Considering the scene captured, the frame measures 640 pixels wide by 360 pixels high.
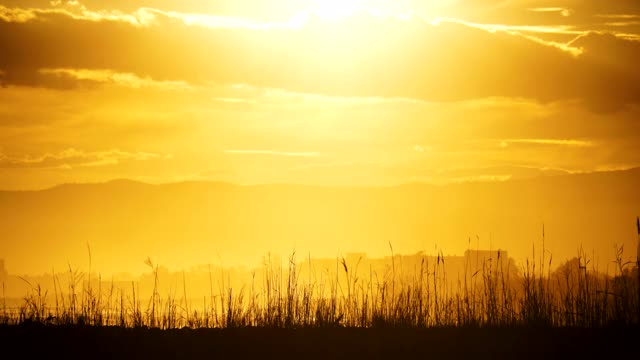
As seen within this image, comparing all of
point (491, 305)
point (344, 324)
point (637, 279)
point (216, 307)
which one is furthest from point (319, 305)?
point (637, 279)

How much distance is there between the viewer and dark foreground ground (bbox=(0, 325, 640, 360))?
11234 millimetres

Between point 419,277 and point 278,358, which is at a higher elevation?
point 419,277

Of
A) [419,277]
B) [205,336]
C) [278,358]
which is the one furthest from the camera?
[419,277]

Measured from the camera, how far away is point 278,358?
11109 mm

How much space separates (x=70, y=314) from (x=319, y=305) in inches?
137

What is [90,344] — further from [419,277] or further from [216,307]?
[419,277]

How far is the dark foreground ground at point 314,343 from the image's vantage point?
442 inches

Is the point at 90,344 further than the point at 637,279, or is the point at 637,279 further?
the point at 637,279

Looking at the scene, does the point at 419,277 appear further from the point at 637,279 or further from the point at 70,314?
the point at 70,314

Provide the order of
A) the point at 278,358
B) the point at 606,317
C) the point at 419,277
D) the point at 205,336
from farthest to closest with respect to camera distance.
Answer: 1. the point at 419,277
2. the point at 606,317
3. the point at 205,336
4. the point at 278,358

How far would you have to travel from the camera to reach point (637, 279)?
12758 millimetres

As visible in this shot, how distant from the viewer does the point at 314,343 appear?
11.5 metres

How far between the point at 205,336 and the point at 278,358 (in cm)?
126

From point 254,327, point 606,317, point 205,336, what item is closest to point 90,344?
point 205,336
